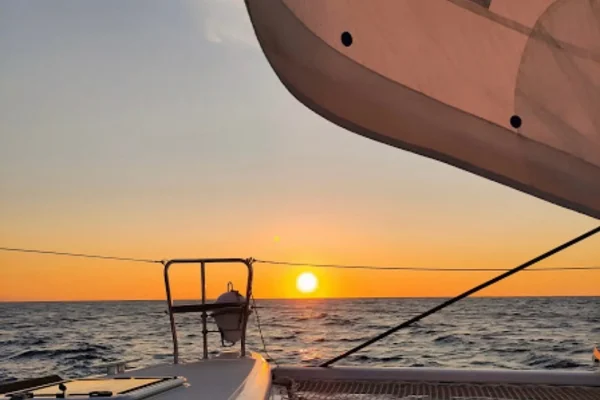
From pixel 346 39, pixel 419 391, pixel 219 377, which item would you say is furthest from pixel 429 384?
pixel 346 39

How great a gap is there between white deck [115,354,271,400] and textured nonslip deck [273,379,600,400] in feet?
0.96

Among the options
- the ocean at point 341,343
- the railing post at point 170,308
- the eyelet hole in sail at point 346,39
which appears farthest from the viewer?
the ocean at point 341,343

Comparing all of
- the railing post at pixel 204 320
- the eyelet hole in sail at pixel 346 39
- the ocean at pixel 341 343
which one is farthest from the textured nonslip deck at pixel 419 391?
the ocean at pixel 341 343

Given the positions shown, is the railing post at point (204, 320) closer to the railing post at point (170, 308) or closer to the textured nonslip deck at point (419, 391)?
the railing post at point (170, 308)

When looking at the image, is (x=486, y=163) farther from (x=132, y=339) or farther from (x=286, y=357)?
(x=132, y=339)

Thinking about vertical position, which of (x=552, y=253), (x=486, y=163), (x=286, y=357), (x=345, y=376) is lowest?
(x=286, y=357)

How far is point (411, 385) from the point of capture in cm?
429

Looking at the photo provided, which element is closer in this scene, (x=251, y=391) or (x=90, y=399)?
(x=90, y=399)

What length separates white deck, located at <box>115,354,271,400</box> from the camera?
272cm

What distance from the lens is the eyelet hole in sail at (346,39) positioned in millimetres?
2170

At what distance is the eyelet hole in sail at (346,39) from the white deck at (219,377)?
138 cm

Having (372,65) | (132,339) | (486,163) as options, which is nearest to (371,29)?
(372,65)

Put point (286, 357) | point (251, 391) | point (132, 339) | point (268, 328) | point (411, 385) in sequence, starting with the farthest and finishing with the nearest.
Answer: point (268, 328) → point (132, 339) → point (286, 357) → point (411, 385) → point (251, 391)

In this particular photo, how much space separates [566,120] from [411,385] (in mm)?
2500
